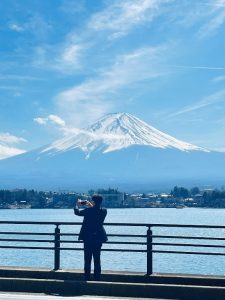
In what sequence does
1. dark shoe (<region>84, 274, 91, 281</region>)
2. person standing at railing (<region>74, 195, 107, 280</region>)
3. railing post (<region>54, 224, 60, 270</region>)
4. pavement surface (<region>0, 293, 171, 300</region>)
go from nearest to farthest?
pavement surface (<region>0, 293, 171, 300</region>) < dark shoe (<region>84, 274, 91, 281</region>) < person standing at railing (<region>74, 195, 107, 280</region>) < railing post (<region>54, 224, 60, 270</region>)

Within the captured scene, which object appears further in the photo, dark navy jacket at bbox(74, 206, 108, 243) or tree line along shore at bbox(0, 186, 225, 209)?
tree line along shore at bbox(0, 186, 225, 209)

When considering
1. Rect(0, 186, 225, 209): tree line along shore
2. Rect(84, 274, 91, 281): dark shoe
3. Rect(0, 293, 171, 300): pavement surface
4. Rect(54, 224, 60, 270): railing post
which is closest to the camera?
Rect(0, 293, 171, 300): pavement surface

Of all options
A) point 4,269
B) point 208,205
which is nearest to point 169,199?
point 208,205

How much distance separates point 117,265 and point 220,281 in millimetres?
26534

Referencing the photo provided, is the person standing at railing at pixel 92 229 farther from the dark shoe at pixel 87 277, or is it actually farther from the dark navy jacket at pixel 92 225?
the dark shoe at pixel 87 277

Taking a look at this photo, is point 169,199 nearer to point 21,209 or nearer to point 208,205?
point 208,205

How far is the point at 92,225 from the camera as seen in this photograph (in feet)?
38.9

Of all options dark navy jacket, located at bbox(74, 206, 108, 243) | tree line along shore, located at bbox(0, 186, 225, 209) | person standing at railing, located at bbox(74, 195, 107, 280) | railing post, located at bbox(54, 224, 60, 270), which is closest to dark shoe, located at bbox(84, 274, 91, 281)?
person standing at railing, located at bbox(74, 195, 107, 280)

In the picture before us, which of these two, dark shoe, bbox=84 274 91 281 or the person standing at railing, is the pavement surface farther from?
the person standing at railing

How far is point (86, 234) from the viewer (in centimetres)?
1181

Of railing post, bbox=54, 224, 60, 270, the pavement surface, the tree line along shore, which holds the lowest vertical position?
the pavement surface

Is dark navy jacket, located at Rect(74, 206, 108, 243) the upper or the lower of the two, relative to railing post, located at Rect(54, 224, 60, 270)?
upper

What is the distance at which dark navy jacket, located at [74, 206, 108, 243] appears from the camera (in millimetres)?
11812

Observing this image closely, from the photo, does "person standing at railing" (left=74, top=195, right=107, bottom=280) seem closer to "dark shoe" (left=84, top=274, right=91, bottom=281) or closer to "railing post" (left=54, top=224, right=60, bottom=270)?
"dark shoe" (left=84, top=274, right=91, bottom=281)
